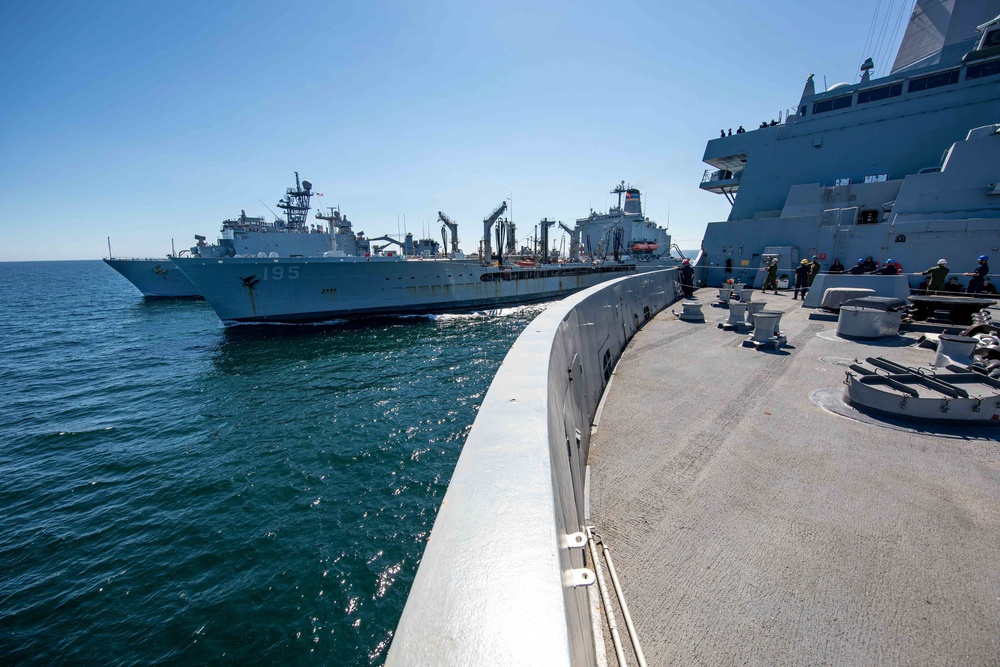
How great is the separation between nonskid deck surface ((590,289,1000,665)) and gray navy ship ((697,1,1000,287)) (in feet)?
42.6

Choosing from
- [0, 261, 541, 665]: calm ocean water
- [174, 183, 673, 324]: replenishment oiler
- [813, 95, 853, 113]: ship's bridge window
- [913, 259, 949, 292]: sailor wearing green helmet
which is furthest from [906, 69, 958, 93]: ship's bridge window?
[174, 183, 673, 324]: replenishment oiler

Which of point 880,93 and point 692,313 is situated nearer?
point 692,313

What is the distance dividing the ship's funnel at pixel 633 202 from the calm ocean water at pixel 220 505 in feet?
146

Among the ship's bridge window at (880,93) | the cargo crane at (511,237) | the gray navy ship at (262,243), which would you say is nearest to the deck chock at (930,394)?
the ship's bridge window at (880,93)

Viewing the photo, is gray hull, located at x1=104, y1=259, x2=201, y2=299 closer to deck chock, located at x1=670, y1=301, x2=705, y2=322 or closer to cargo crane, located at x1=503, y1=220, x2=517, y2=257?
cargo crane, located at x1=503, y1=220, x2=517, y2=257

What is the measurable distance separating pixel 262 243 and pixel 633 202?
4356 centimetres

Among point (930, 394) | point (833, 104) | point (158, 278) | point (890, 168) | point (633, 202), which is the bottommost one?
point (930, 394)

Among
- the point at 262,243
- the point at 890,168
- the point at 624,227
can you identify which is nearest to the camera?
the point at 890,168

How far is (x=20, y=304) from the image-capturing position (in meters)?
36.3

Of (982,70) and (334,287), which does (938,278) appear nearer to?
(982,70)

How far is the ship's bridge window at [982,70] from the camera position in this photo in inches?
550

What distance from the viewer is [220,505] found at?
636cm

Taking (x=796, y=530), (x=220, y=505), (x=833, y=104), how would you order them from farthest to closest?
1. (x=833, y=104)
2. (x=220, y=505)
3. (x=796, y=530)

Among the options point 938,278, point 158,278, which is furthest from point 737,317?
point 158,278
